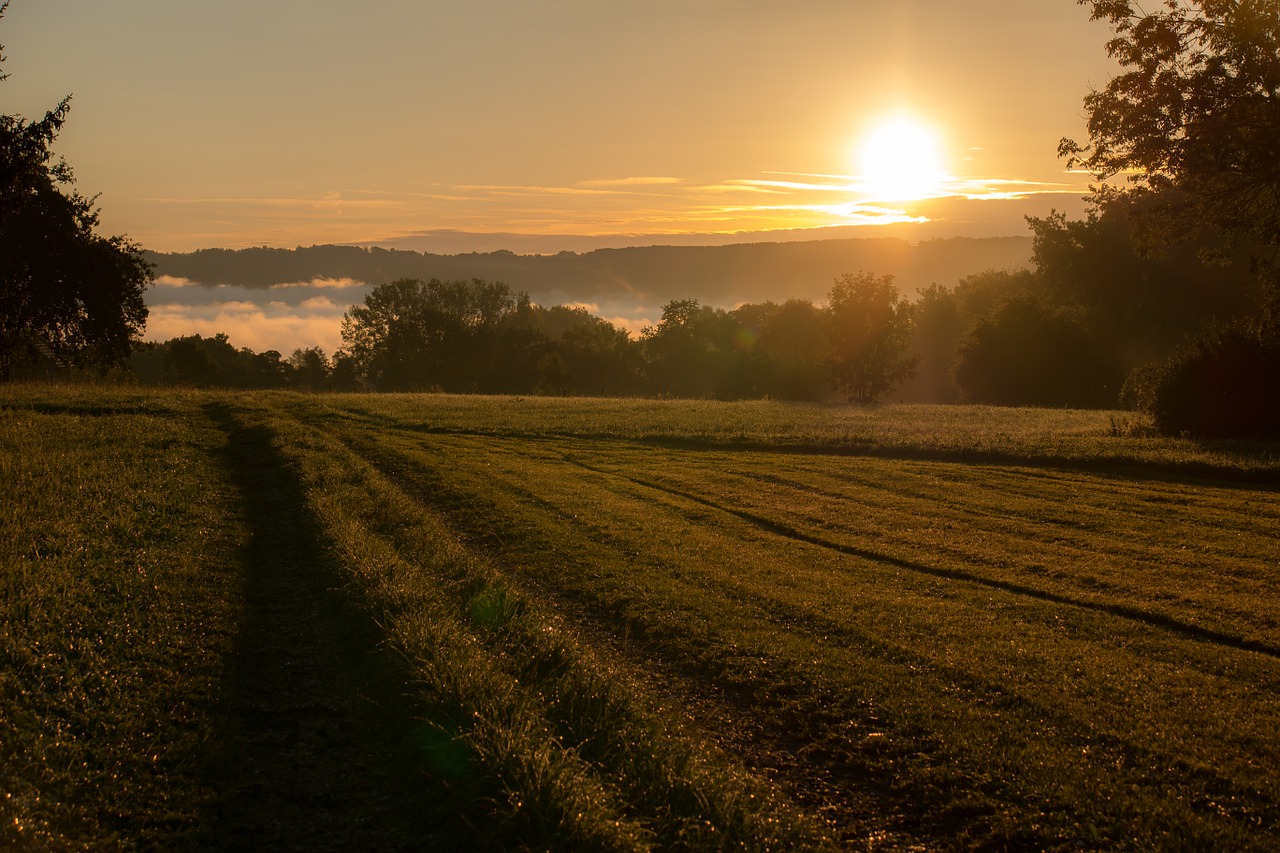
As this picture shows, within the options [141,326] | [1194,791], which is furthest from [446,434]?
[1194,791]

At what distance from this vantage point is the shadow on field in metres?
5.54

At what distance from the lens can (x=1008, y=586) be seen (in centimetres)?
1195

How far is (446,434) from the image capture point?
90.7 ft

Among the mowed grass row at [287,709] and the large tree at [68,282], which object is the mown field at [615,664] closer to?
the mowed grass row at [287,709]

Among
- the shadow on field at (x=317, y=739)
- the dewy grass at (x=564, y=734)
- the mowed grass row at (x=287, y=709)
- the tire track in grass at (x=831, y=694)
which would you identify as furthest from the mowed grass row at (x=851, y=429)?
the shadow on field at (x=317, y=739)

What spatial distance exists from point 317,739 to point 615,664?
9.63 ft

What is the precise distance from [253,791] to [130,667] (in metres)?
2.50

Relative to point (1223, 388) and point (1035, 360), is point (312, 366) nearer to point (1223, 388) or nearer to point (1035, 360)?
point (1035, 360)

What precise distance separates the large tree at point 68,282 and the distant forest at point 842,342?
504cm

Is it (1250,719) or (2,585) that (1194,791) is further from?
(2,585)

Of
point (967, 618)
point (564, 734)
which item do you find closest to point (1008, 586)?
point (967, 618)

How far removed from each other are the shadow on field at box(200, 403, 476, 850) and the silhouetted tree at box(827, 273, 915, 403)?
168 ft

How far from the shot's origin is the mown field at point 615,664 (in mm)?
5730

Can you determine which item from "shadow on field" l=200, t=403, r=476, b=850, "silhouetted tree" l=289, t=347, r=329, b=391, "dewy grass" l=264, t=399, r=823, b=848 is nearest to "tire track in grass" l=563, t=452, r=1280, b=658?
"dewy grass" l=264, t=399, r=823, b=848
